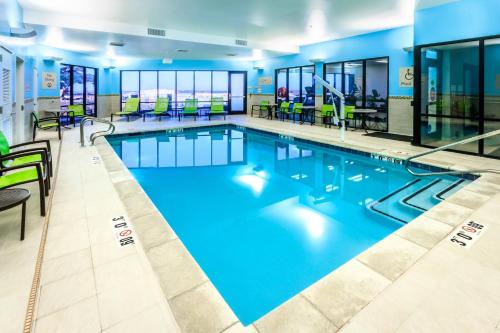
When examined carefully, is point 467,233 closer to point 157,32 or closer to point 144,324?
point 144,324

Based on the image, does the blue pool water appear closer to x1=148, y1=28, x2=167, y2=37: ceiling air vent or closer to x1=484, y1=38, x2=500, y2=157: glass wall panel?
x1=484, y1=38, x2=500, y2=157: glass wall panel

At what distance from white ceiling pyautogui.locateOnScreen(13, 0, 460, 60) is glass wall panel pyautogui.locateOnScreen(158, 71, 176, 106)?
14.6 ft

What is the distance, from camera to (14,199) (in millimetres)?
2289

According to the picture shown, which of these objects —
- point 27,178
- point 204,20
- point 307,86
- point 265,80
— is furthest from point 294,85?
point 27,178

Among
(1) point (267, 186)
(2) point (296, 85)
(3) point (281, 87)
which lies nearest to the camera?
(1) point (267, 186)

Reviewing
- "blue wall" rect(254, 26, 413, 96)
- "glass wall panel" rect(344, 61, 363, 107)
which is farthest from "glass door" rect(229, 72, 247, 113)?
"glass wall panel" rect(344, 61, 363, 107)

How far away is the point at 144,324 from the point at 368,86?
29.4 feet

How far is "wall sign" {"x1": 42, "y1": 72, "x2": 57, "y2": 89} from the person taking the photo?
30.0ft

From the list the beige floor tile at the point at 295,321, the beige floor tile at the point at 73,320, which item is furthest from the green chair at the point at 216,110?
the beige floor tile at the point at 295,321

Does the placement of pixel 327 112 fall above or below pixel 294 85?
below

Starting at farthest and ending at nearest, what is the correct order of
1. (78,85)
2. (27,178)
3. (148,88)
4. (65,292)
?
1. (148,88)
2. (78,85)
3. (27,178)
4. (65,292)

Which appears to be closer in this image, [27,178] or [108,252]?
[108,252]

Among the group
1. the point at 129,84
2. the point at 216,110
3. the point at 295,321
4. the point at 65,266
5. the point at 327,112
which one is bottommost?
the point at 295,321

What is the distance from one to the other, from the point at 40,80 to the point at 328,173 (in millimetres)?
8693
